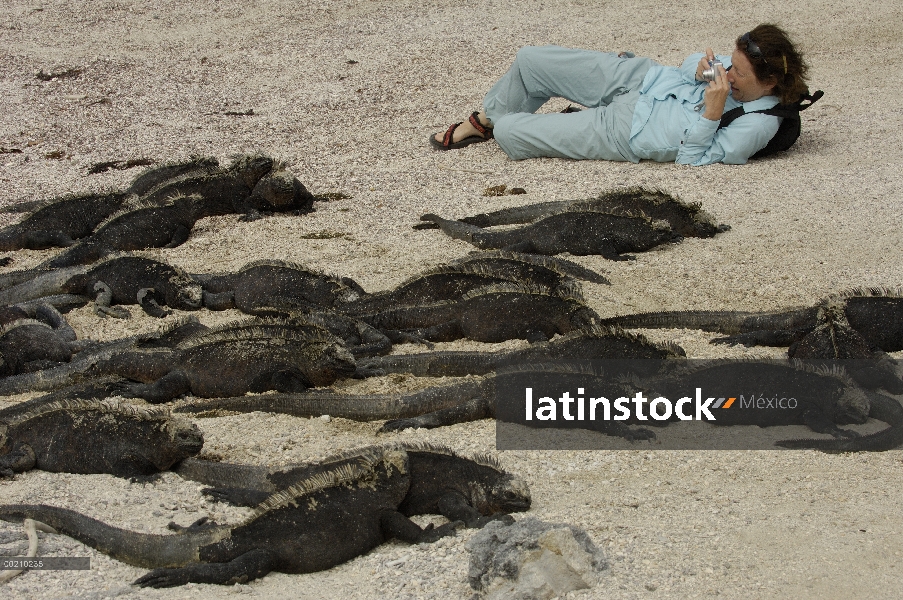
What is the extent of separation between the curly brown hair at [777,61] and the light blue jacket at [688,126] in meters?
0.24

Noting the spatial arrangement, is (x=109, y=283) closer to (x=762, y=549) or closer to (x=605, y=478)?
(x=605, y=478)

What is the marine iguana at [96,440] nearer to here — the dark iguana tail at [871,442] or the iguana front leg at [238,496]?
the iguana front leg at [238,496]

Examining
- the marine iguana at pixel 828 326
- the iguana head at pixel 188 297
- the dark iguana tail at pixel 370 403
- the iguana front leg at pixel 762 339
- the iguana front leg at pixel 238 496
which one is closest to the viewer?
the iguana front leg at pixel 238 496

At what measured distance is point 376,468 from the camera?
3.54 meters

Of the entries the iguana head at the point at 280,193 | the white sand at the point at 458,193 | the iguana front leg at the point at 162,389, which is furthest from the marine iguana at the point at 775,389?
the iguana head at the point at 280,193

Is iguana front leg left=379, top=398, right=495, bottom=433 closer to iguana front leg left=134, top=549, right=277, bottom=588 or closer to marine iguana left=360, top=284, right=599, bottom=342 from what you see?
marine iguana left=360, top=284, right=599, bottom=342

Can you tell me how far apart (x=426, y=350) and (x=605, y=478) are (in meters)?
1.71

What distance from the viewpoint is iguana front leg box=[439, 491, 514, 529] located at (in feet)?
11.3

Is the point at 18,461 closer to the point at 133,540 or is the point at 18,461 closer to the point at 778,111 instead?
the point at 133,540

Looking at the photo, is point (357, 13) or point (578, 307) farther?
point (357, 13)

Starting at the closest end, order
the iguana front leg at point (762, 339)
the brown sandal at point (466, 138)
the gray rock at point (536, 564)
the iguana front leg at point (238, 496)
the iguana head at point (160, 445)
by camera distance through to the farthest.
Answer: the gray rock at point (536, 564)
the iguana front leg at point (238, 496)
the iguana head at point (160, 445)
the iguana front leg at point (762, 339)
the brown sandal at point (466, 138)

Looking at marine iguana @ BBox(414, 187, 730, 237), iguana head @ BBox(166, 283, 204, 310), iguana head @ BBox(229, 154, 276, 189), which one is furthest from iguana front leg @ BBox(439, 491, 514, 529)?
iguana head @ BBox(229, 154, 276, 189)

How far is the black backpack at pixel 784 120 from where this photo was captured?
7281 mm

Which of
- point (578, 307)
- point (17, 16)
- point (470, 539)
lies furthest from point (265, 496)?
point (17, 16)
